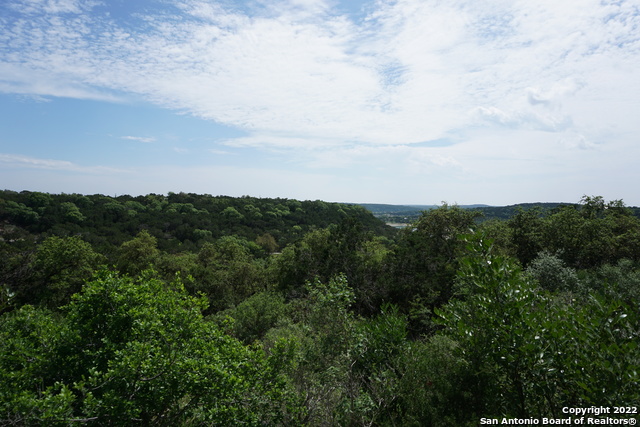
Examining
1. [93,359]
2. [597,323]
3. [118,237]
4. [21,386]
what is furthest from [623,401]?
[118,237]

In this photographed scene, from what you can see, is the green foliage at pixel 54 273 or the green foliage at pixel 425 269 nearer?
the green foliage at pixel 425 269

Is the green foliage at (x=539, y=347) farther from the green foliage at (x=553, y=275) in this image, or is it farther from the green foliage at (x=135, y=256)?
the green foliage at (x=135, y=256)

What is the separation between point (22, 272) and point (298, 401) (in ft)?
76.8

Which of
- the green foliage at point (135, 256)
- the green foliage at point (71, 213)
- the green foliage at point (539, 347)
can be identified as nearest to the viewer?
the green foliage at point (539, 347)

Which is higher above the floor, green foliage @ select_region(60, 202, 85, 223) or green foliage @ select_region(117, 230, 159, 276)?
green foliage @ select_region(60, 202, 85, 223)

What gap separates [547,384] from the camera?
→ 143 inches

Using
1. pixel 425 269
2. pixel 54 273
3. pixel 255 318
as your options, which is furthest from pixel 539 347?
pixel 54 273

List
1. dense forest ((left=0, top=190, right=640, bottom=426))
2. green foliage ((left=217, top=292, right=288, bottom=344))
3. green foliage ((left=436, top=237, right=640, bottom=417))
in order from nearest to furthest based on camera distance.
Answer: green foliage ((left=436, top=237, right=640, bottom=417)), dense forest ((left=0, top=190, right=640, bottom=426)), green foliage ((left=217, top=292, right=288, bottom=344))

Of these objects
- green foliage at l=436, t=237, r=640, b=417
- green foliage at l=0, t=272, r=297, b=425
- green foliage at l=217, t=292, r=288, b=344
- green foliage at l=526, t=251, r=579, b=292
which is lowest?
green foliage at l=217, t=292, r=288, b=344

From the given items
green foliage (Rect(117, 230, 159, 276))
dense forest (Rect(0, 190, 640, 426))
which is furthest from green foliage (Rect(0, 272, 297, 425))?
green foliage (Rect(117, 230, 159, 276))

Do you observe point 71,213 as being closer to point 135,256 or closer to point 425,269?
point 135,256

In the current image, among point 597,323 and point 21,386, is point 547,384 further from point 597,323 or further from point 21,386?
point 21,386

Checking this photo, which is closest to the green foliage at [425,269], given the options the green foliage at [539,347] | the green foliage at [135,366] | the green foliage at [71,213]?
the green foliage at [135,366]

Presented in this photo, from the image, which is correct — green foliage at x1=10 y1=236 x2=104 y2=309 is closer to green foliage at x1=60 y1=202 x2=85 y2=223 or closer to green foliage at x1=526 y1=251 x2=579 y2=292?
green foliage at x1=526 y1=251 x2=579 y2=292
